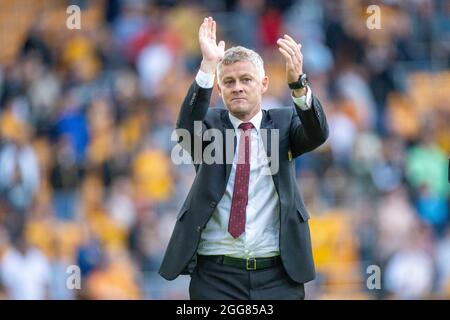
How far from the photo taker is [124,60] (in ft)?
47.2

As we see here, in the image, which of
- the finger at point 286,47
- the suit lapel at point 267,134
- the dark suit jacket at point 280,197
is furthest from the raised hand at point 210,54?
the suit lapel at point 267,134

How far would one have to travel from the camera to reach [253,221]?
6.16 m

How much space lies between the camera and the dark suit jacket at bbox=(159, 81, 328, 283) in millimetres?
6098

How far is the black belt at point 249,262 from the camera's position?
6.14 metres

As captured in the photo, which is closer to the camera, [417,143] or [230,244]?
[230,244]

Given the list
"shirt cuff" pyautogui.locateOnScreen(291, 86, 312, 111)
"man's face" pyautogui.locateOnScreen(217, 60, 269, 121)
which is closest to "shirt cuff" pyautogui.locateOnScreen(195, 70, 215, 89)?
"man's face" pyautogui.locateOnScreen(217, 60, 269, 121)

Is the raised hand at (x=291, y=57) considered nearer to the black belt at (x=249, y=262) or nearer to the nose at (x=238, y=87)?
the nose at (x=238, y=87)

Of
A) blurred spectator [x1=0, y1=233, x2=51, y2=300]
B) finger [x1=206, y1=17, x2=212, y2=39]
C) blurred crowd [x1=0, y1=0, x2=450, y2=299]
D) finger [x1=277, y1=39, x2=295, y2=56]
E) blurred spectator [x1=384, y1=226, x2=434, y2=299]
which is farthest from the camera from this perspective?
blurred crowd [x1=0, y1=0, x2=450, y2=299]

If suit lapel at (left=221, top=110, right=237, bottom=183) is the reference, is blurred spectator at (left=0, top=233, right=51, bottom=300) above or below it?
below

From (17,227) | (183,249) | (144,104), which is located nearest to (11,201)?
(17,227)

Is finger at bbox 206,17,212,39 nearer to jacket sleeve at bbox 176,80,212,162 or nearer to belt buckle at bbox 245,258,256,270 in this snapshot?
jacket sleeve at bbox 176,80,212,162
